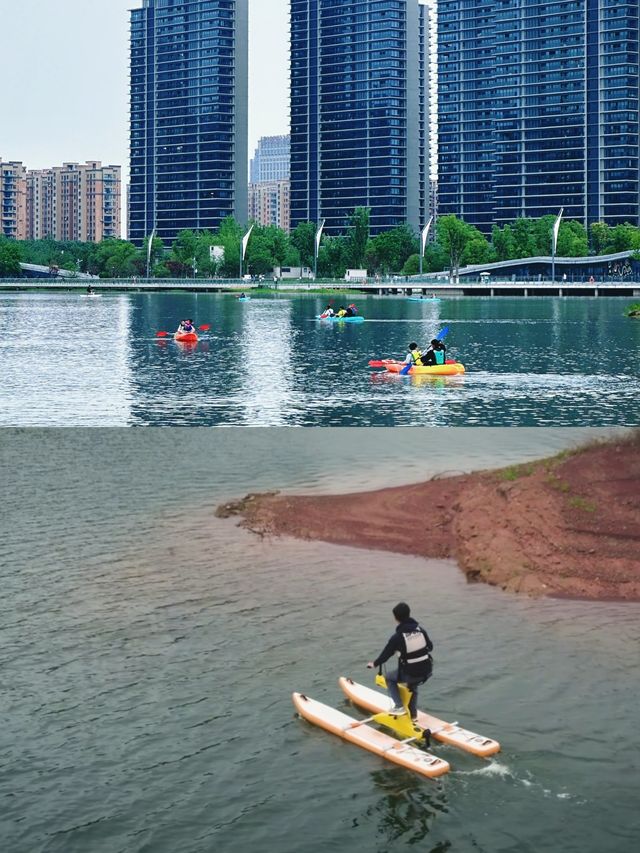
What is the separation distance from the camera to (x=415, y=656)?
1625 centimetres

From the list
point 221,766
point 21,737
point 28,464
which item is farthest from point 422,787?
point 28,464

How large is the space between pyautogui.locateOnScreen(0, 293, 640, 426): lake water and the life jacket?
93.5 feet

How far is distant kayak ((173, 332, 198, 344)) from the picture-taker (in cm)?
9750

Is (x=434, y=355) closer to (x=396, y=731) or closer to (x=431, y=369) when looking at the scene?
(x=431, y=369)

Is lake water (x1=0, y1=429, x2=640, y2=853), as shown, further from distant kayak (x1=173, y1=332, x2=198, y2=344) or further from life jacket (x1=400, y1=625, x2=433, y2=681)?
distant kayak (x1=173, y1=332, x2=198, y2=344)

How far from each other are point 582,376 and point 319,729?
53.2 m

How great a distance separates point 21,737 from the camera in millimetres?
15938

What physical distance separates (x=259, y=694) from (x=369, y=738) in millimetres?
2186

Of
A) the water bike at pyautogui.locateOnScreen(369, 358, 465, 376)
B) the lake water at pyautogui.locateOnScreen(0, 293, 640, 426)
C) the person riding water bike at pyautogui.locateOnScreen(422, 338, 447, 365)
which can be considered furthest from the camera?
the person riding water bike at pyautogui.locateOnScreen(422, 338, 447, 365)

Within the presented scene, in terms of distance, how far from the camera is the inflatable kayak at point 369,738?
14914 millimetres


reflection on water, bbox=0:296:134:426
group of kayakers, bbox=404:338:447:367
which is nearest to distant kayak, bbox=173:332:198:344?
reflection on water, bbox=0:296:134:426

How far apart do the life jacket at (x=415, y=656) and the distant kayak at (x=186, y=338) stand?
82.1 metres

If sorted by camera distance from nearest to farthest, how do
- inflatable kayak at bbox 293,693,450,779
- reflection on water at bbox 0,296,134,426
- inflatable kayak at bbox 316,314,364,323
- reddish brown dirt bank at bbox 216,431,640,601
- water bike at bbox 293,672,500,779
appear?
inflatable kayak at bbox 293,693,450,779 < water bike at bbox 293,672,500,779 < reddish brown dirt bank at bbox 216,431,640,601 < reflection on water at bbox 0,296,134,426 < inflatable kayak at bbox 316,314,364,323

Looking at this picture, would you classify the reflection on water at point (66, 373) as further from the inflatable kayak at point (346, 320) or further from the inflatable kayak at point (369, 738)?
the inflatable kayak at point (369, 738)
